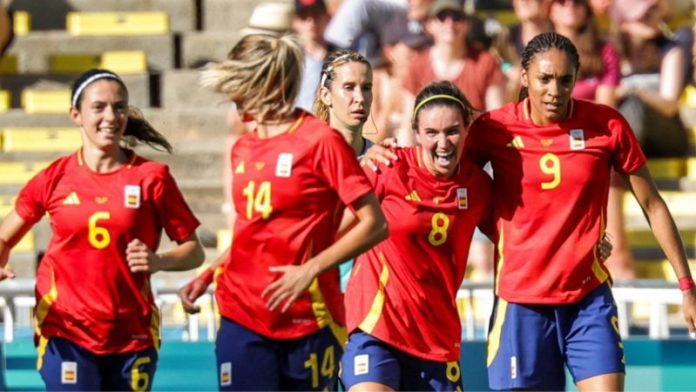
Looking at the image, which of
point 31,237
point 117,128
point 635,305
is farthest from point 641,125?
point 117,128

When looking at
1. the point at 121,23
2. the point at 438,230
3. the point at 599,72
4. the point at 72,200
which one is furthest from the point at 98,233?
the point at 121,23

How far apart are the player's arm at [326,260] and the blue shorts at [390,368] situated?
1.22 meters

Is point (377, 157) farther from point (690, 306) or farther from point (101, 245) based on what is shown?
→ point (690, 306)

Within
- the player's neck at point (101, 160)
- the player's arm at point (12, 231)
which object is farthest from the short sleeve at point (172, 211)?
the player's arm at point (12, 231)

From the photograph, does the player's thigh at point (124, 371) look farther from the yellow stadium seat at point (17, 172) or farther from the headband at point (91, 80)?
the yellow stadium seat at point (17, 172)

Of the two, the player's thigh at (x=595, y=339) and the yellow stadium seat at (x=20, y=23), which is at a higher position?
the yellow stadium seat at (x=20, y=23)

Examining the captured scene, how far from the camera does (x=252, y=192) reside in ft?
20.2

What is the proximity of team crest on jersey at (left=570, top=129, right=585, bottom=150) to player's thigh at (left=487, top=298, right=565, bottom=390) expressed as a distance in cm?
70

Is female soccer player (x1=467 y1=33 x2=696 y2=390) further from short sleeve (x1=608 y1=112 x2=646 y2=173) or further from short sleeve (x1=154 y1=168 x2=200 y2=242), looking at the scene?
short sleeve (x1=154 y1=168 x2=200 y2=242)

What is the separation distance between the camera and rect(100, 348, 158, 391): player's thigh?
271 inches

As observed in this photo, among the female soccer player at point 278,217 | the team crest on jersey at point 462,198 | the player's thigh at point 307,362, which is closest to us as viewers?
the female soccer player at point 278,217

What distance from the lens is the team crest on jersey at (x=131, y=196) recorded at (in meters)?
6.83

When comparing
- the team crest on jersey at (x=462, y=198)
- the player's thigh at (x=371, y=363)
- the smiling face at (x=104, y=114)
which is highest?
the smiling face at (x=104, y=114)

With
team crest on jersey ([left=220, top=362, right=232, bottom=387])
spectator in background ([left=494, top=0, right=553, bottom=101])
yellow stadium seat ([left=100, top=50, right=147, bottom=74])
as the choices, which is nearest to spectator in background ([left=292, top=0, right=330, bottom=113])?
spectator in background ([left=494, top=0, right=553, bottom=101])
